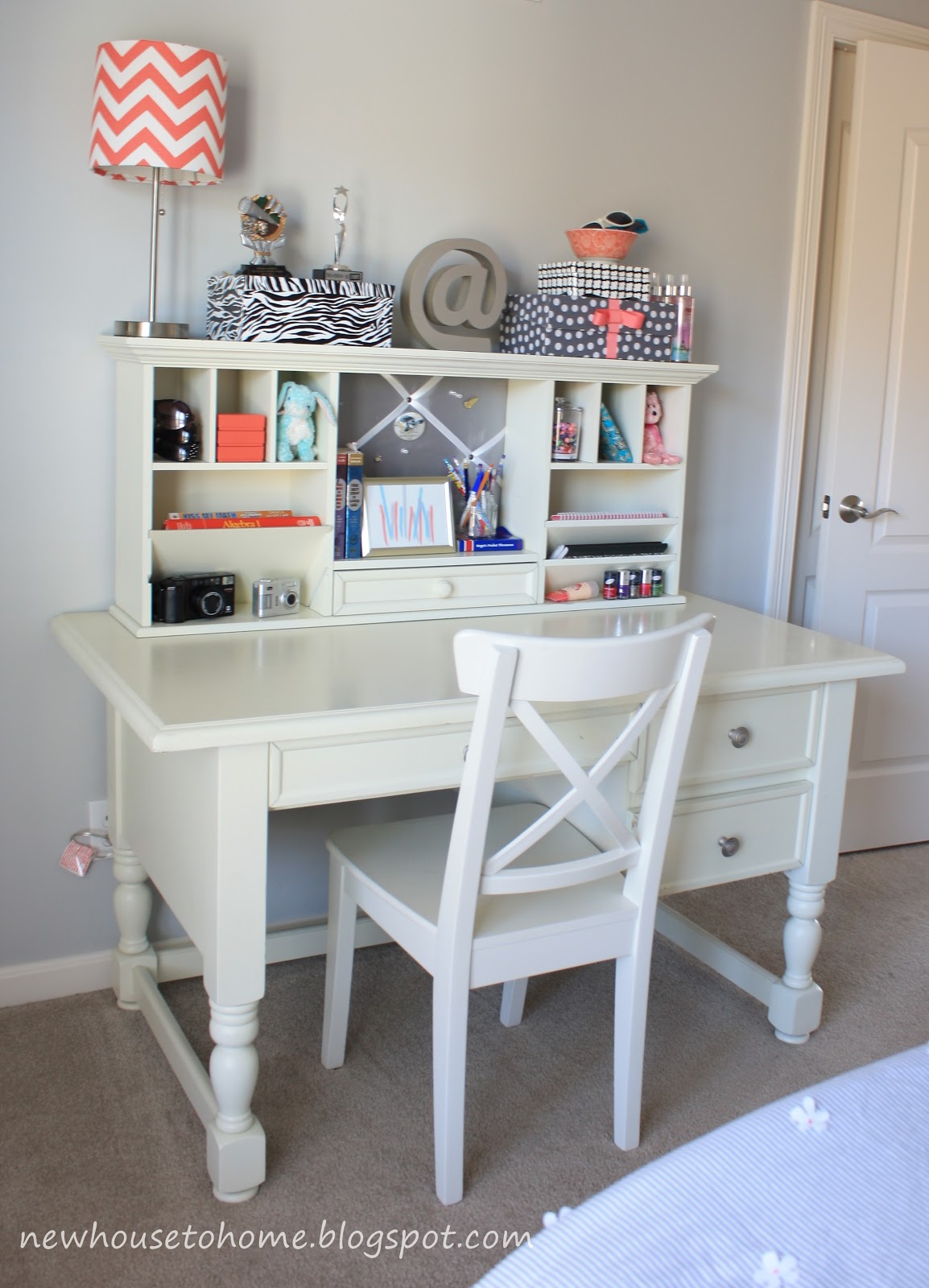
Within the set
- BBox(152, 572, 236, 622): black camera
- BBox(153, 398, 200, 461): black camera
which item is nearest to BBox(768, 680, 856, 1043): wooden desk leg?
BBox(152, 572, 236, 622): black camera

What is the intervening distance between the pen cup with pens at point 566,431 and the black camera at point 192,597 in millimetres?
669

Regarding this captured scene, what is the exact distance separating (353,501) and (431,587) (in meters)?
0.21

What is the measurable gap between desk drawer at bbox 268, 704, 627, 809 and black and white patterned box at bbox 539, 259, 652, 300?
2.91 ft

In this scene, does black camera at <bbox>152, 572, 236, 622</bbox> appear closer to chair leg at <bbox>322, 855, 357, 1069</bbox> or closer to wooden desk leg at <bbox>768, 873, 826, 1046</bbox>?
chair leg at <bbox>322, 855, 357, 1069</bbox>

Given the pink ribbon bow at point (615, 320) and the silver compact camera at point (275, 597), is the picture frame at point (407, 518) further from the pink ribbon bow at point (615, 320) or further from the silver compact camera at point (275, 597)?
the pink ribbon bow at point (615, 320)

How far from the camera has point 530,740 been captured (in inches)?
70.7

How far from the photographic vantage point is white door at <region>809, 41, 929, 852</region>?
109 inches

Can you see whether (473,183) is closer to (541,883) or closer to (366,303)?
(366,303)

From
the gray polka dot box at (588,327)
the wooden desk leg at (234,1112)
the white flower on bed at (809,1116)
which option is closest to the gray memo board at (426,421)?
the gray polka dot box at (588,327)

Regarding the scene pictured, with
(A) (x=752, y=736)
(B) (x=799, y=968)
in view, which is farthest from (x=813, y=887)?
(A) (x=752, y=736)

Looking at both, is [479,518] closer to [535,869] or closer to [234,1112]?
[535,869]

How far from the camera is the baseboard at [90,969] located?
2215 mm

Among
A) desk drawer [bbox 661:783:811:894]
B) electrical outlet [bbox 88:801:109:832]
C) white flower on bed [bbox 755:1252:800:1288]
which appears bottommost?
electrical outlet [bbox 88:801:109:832]

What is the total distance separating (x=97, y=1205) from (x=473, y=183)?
6.20 ft
